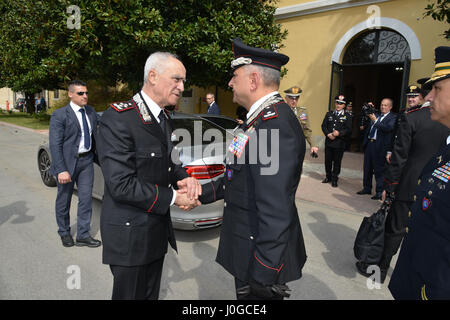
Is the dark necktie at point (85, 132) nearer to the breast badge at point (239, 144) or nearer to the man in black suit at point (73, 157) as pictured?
the man in black suit at point (73, 157)

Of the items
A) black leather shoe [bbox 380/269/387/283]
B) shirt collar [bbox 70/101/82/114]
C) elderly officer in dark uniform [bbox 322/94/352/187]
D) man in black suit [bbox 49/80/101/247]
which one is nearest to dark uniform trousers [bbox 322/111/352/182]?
Answer: elderly officer in dark uniform [bbox 322/94/352/187]

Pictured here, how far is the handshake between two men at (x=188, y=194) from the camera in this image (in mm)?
2053

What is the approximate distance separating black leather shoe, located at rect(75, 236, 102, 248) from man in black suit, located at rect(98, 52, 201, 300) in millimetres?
2057

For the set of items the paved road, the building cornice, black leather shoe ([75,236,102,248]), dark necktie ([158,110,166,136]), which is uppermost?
the building cornice

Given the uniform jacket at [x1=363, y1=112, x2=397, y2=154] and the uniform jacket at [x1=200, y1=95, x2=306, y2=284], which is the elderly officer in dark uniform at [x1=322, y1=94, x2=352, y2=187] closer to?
the uniform jacket at [x1=363, y1=112, x2=397, y2=154]

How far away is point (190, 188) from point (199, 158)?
1.51m

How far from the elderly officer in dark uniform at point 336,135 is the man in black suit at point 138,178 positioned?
230 inches

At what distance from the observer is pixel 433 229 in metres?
1.54

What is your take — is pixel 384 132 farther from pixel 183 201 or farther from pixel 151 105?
pixel 151 105

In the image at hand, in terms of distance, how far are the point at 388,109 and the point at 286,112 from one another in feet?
18.0

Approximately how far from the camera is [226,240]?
198 cm

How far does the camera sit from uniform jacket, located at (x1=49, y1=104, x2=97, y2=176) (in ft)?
12.0
